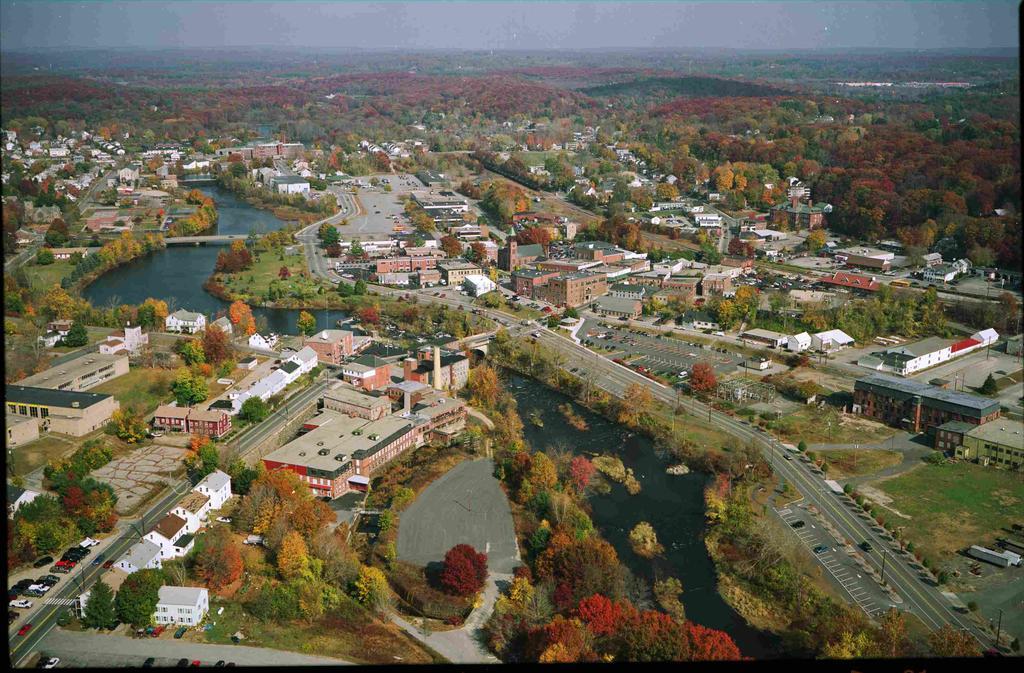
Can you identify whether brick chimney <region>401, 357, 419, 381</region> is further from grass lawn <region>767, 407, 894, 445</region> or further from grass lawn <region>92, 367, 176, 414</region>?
grass lawn <region>767, 407, 894, 445</region>

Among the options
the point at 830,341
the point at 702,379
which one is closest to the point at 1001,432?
the point at 702,379

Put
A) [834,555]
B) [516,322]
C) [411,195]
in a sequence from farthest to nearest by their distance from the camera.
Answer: [411,195], [516,322], [834,555]

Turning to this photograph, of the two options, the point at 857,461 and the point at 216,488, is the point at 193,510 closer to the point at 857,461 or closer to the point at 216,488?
the point at 216,488

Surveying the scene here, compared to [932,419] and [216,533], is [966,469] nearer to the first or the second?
[932,419]

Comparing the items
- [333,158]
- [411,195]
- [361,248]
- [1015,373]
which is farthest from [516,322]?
[333,158]

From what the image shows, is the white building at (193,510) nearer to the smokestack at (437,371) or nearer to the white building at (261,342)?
the smokestack at (437,371)

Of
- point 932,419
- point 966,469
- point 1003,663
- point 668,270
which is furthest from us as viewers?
point 668,270

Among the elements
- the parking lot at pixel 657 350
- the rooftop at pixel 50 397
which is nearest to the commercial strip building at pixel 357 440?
the rooftop at pixel 50 397

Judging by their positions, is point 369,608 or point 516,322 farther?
point 516,322
